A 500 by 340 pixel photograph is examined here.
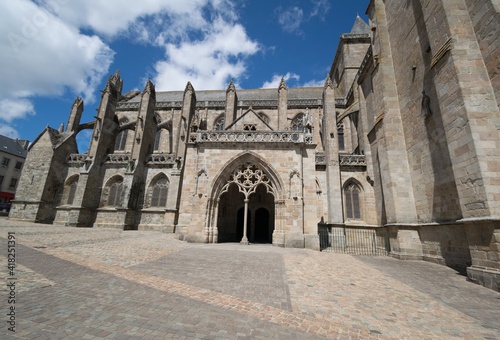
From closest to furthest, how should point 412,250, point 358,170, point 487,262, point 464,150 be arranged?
point 487,262 → point 464,150 → point 412,250 → point 358,170

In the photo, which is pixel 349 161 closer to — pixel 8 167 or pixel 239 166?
pixel 239 166

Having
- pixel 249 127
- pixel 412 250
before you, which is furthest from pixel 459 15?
pixel 249 127

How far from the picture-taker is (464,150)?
6324mm

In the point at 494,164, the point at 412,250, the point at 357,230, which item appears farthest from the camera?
the point at 357,230

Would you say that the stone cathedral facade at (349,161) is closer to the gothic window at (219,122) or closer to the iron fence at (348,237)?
the gothic window at (219,122)

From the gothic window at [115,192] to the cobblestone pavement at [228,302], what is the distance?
14.5 m

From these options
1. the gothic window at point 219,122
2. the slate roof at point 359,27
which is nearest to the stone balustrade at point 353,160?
the gothic window at point 219,122

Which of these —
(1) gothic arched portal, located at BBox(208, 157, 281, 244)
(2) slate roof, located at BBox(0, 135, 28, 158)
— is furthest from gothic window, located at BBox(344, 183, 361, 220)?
(2) slate roof, located at BBox(0, 135, 28, 158)

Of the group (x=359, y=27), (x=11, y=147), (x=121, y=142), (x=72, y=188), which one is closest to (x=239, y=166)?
(x=72, y=188)

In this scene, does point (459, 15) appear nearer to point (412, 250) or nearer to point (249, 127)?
point (412, 250)

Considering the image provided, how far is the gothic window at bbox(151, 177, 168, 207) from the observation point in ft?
60.9

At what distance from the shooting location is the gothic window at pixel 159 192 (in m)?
18.6

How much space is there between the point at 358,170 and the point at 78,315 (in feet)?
54.7

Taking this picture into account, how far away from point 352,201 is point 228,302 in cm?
1448
